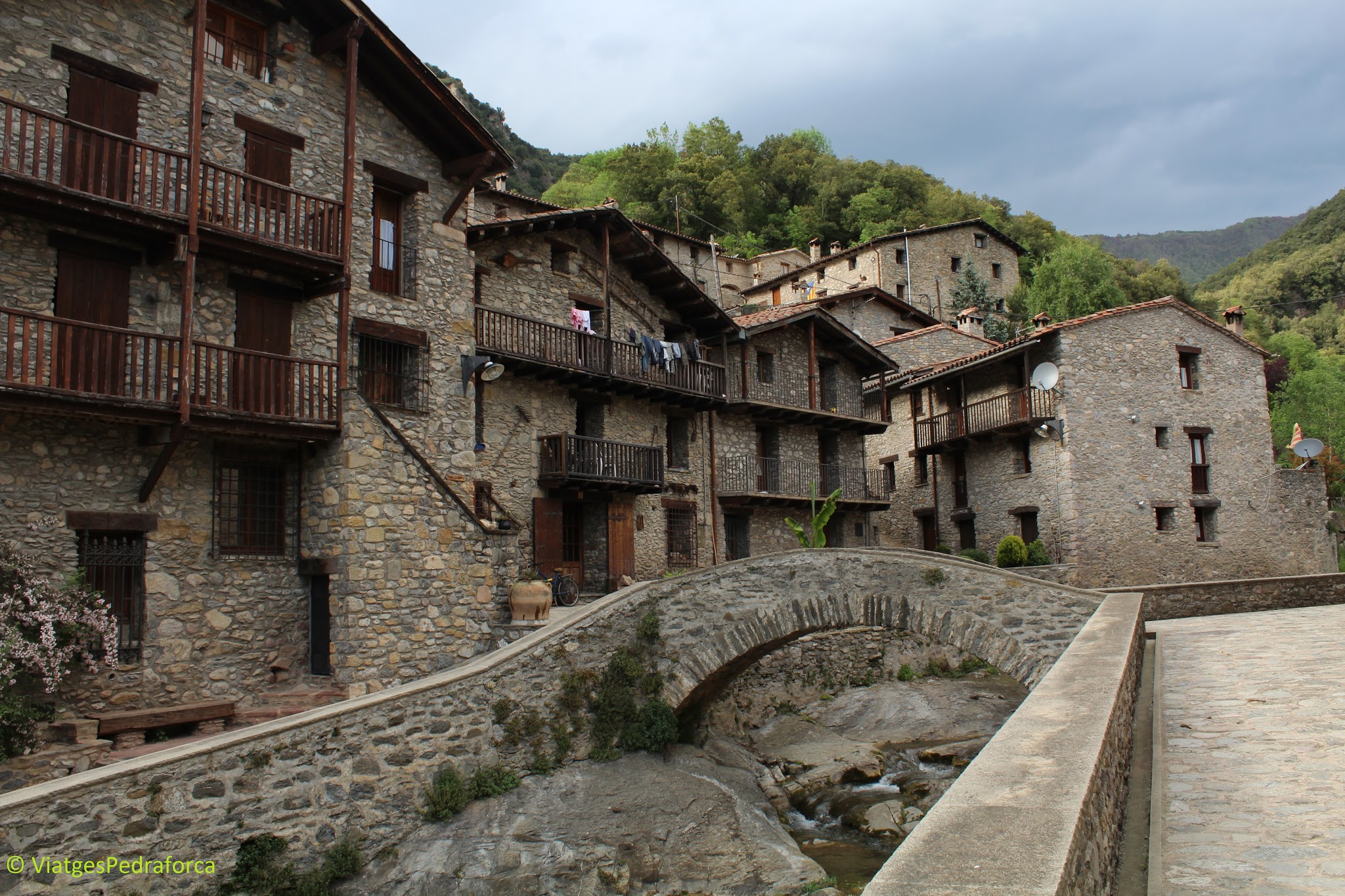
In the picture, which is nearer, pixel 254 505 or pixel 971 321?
pixel 254 505

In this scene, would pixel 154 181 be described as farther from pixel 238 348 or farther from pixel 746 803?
pixel 746 803

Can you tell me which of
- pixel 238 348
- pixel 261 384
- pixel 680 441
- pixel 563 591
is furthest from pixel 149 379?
pixel 680 441

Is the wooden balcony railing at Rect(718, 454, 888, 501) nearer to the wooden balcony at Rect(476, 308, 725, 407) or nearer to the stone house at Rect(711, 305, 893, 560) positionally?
the stone house at Rect(711, 305, 893, 560)

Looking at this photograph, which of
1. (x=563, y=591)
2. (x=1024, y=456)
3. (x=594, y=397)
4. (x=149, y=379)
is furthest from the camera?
(x=1024, y=456)

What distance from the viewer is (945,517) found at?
1221 inches

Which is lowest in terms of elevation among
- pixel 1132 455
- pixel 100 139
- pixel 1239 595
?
pixel 1239 595

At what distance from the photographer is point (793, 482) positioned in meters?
25.8

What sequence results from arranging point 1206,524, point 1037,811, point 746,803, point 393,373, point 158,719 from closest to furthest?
1. point 1037,811
2. point 158,719
3. point 746,803
4. point 393,373
5. point 1206,524

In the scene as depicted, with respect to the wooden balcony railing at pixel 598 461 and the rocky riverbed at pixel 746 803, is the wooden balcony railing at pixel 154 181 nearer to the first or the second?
the wooden balcony railing at pixel 598 461

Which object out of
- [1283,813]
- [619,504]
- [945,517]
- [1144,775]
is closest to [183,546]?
[619,504]

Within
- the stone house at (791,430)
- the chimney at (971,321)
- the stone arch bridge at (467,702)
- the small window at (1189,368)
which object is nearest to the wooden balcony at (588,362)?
the stone house at (791,430)

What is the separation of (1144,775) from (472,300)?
45.9ft

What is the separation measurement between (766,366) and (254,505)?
15.4 meters

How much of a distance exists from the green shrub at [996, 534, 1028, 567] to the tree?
63.2 ft
